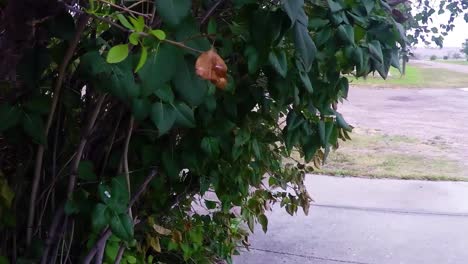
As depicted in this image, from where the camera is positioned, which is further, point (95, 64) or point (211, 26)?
point (211, 26)

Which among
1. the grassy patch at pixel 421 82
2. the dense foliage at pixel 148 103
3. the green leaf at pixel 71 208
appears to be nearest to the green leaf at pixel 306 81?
the dense foliage at pixel 148 103

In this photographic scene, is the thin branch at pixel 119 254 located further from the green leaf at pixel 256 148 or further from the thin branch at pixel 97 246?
the green leaf at pixel 256 148

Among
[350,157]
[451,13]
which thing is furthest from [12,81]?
[350,157]

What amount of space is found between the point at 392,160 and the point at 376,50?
20.8 feet

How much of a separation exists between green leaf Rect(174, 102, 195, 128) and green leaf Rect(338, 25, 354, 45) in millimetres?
495

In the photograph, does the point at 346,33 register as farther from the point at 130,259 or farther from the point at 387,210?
the point at 387,210

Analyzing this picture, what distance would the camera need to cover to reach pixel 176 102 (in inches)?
54.7

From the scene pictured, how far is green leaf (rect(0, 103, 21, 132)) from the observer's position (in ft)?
5.10

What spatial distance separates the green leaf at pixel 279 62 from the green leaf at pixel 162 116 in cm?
37

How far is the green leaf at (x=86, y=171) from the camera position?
1.92 metres

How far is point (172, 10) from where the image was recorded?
3.49 feet

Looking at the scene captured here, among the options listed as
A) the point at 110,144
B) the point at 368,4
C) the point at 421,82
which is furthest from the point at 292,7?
the point at 421,82

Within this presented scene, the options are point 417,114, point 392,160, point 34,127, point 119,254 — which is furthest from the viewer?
point 417,114

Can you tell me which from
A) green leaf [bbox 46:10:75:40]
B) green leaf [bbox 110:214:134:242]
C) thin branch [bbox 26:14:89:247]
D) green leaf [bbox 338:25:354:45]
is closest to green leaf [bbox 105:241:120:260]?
thin branch [bbox 26:14:89:247]
